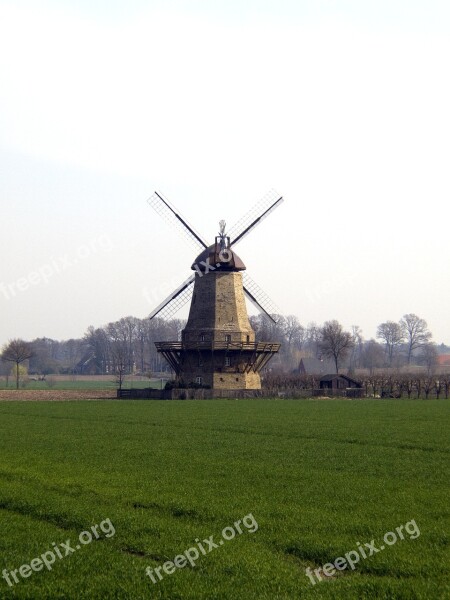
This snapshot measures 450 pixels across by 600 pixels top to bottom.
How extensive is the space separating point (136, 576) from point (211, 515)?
3546mm

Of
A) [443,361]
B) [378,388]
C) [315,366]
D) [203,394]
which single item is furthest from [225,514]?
[443,361]

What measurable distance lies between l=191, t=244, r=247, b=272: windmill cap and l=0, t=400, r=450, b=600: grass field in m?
36.1

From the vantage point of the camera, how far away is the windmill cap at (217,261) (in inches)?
2491

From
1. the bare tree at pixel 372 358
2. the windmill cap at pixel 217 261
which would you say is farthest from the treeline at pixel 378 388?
the bare tree at pixel 372 358

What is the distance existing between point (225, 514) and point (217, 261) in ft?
164

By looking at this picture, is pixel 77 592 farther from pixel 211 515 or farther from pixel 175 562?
pixel 211 515

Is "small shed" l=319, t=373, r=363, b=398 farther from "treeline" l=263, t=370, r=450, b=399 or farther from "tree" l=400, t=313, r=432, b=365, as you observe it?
"tree" l=400, t=313, r=432, b=365

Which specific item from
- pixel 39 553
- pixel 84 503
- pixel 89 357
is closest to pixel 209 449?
pixel 84 503

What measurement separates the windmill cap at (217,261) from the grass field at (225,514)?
36.1 metres

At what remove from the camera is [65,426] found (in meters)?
33.7

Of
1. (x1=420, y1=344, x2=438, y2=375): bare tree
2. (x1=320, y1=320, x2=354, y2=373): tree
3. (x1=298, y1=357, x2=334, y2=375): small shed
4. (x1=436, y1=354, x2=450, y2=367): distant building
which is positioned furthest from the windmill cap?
(x1=436, y1=354, x2=450, y2=367): distant building

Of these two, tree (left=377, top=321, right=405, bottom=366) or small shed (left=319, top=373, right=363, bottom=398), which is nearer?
small shed (left=319, top=373, right=363, bottom=398)

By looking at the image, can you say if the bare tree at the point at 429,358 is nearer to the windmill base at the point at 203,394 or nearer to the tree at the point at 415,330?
the tree at the point at 415,330

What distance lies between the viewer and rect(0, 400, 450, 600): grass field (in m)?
9.84
